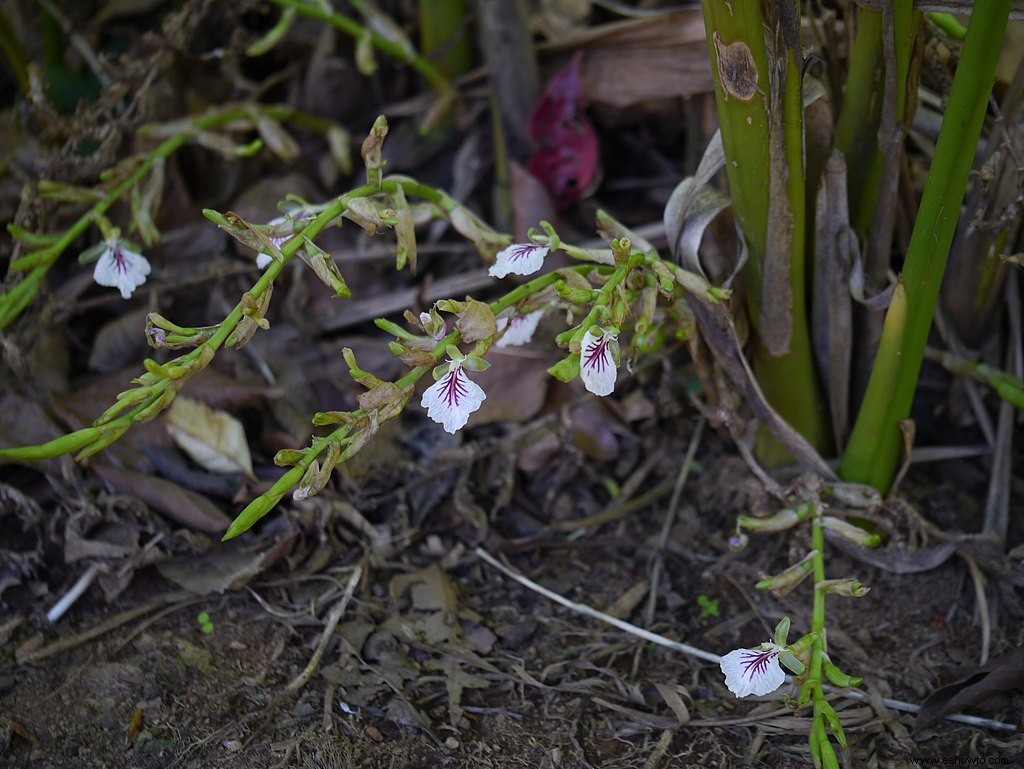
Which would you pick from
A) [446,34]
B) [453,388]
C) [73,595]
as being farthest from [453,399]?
[446,34]

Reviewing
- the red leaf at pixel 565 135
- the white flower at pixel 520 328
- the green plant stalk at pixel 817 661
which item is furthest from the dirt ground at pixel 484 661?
the red leaf at pixel 565 135

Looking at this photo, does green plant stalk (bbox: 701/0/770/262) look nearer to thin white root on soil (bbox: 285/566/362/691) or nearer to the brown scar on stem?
the brown scar on stem

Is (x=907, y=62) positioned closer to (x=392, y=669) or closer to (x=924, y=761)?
(x=924, y=761)

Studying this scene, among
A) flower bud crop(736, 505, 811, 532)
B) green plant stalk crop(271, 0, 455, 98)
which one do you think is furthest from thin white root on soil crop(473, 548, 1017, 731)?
green plant stalk crop(271, 0, 455, 98)

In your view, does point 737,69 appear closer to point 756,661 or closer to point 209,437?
point 756,661

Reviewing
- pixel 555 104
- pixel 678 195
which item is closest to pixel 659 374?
pixel 678 195

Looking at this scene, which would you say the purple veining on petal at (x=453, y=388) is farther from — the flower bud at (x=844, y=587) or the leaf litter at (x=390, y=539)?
the flower bud at (x=844, y=587)
